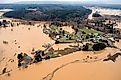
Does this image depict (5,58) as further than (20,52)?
No

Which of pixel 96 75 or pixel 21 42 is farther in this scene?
pixel 21 42

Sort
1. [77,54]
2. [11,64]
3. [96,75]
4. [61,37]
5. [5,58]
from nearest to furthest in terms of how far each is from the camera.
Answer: [96,75]
[11,64]
[5,58]
[77,54]
[61,37]

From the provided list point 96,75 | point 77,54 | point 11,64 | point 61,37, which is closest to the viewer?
point 96,75

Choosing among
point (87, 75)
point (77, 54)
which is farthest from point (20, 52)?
point (87, 75)

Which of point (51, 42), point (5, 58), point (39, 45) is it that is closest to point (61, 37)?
point (51, 42)

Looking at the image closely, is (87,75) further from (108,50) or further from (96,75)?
(108,50)

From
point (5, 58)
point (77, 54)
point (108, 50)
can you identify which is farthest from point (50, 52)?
point (108, 50)

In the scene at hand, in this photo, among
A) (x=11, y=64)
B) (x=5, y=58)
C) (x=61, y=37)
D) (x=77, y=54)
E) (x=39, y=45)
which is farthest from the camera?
(x=61, y=37)

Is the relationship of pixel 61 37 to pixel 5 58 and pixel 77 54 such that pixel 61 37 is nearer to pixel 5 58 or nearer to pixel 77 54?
pixel 77 54
